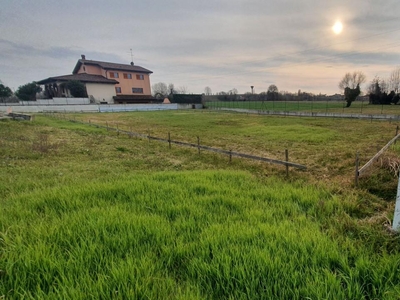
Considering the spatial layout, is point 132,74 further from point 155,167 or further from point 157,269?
point 157,269

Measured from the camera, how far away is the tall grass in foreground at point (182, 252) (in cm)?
186

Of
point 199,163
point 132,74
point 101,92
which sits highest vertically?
point 132,74

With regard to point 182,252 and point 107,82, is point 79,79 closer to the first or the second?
point 107,82

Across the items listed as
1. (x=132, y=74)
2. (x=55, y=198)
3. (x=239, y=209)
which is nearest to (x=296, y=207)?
(x=239, y=209)

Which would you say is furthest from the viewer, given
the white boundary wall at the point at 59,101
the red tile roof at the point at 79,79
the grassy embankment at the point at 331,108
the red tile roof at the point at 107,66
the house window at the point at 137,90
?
the house window at the point at 137,90

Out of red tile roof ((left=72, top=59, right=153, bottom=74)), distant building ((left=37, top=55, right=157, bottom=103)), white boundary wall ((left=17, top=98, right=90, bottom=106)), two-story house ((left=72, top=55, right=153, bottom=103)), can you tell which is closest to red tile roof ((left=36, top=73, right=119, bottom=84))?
distant building ((left=37, top=55, right=157, bottom=103))

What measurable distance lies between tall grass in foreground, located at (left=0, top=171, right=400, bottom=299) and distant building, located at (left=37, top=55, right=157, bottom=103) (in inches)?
2123

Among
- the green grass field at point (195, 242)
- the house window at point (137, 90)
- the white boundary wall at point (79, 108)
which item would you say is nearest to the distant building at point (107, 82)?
the house window at point (137, 90)

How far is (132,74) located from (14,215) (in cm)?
6410

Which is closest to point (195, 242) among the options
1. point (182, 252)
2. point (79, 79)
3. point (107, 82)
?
point (182, 252)

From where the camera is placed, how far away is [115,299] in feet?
5.61

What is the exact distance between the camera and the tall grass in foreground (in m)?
1.86

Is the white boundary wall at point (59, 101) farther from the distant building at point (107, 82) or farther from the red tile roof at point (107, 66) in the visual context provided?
the red tile roof at point (107, 66)

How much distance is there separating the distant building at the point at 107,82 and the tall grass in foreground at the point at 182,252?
5394 cm
